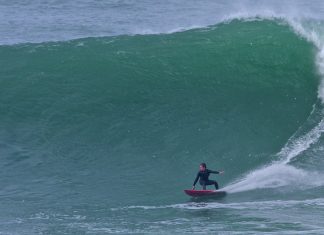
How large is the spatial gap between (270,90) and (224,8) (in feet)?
41.0

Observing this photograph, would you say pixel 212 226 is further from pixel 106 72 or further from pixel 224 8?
pixel 224 8

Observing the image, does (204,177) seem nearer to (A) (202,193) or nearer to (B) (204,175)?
(B) (204,175)

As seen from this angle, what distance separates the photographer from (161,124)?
22.2 meters

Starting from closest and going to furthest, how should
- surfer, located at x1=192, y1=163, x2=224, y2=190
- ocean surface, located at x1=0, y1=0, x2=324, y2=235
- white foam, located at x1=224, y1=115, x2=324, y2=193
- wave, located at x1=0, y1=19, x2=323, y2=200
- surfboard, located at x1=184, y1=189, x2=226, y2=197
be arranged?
ocean surface, located at x1=0, y1=0, x2=324, y2=235 < surfboard, located at x1=184, y1=189, x2=226, y2=197 < surfer, located at x1=192, y1=163, x2=224, y2=190 < white foam, located at x1=224, y1=115, x2=324, y2=193 < wave, located at x1=0, y1=19, x2=323, y2=200

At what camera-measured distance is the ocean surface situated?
680 inches

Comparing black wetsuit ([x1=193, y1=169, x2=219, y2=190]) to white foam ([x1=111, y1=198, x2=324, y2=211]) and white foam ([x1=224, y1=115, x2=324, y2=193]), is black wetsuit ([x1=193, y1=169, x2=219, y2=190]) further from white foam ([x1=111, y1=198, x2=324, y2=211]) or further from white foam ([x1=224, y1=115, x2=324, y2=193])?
white foam ([x1=111, y1=198, x2=324, y2=211])

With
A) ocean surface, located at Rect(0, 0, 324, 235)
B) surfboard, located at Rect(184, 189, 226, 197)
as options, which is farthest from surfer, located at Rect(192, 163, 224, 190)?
ocean surface, located at Rect(0, 0, 324, 235)

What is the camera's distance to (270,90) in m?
24.6

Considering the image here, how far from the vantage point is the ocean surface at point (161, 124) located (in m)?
17.3

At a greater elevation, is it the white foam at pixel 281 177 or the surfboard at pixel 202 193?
the white foam at pixel 281 177

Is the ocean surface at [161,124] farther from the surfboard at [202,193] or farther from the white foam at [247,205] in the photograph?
the surfboard at [202,193]

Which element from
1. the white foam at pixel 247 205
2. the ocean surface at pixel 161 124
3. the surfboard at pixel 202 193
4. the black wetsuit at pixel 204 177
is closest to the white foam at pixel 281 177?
Answer: the ocean surface at pixel 161 124

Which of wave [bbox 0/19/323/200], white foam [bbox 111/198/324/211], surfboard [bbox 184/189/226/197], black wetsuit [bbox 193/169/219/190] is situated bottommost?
white foam [bbox 111/198/324/211]

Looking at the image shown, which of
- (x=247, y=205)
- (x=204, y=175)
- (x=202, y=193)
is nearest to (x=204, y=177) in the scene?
(x=204, y=175)
